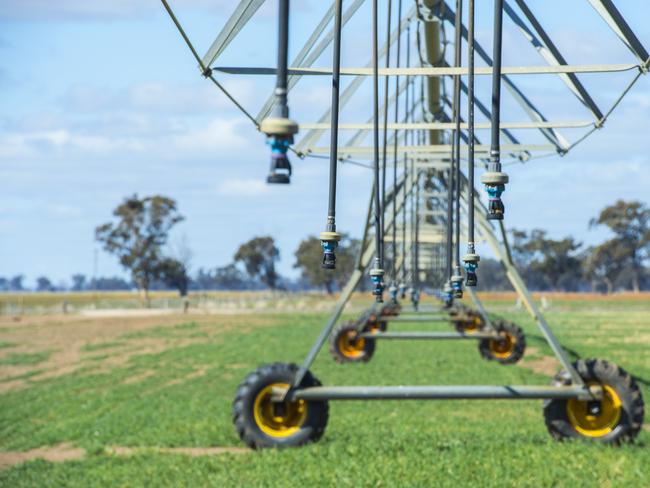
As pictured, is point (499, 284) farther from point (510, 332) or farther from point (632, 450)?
point (632, 450)

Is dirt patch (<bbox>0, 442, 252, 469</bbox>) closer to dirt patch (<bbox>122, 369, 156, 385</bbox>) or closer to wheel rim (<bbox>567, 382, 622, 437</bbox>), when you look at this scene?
wheel rim (<bbox>567, 382, 622, 437</bbox>)

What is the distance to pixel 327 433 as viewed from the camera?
12.3 meters

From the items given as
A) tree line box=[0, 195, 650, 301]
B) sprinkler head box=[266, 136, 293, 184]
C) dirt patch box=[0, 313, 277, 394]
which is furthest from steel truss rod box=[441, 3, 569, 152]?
tree line box=[0, 195, 650, 301]

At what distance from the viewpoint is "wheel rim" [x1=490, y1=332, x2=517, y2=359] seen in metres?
22.2

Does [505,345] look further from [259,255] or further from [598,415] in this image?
[259,255]

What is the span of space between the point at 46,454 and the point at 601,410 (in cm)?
671

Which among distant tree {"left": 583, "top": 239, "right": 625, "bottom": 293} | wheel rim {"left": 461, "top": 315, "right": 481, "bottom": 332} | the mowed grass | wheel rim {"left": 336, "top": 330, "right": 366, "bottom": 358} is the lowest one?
the mowed grass

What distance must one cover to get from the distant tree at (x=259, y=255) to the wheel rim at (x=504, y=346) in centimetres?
9083

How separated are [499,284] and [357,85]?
460ft

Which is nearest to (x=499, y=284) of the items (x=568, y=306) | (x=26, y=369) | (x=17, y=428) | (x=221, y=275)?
(x=221, y=275)

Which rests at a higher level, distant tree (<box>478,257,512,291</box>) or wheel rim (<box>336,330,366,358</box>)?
distant tree (<box>478,257,512,291</box>)

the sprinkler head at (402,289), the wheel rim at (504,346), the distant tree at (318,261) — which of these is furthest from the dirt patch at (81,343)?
the distant tree at (318,261)

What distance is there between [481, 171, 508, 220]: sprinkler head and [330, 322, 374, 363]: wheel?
16.4 metres

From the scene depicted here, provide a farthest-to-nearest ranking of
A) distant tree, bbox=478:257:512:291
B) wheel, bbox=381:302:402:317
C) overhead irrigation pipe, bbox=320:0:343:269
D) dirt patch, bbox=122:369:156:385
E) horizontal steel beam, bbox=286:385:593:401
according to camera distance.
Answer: distant tree, bbox=478:257:512:291
wheel, bbox=381:302:402:317
dirt patch, bbox=122:369:156:385
horizontal steel beam, bbox=286:385:593:401
overhead irrigation pipe, bbox=320:0:343:269
